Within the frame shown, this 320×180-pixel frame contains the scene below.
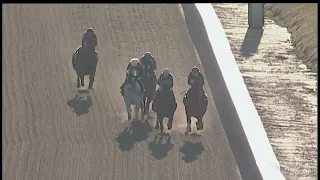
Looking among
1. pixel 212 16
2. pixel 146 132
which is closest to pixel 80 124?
pixel 146 132

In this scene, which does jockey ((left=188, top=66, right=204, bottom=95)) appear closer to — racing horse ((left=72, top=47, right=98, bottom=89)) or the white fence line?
the white fence line

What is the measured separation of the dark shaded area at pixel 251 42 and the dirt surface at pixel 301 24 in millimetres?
726

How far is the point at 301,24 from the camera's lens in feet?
85.0

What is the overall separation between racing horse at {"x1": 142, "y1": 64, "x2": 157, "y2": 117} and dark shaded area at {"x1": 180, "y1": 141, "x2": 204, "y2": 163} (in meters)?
1.29

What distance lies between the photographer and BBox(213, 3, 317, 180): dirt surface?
63.9ft

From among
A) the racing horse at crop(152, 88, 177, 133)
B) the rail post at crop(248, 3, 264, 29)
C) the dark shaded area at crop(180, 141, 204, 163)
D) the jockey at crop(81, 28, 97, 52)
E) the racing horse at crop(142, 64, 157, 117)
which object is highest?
the rail post at crop(248, 3, 264, 29)

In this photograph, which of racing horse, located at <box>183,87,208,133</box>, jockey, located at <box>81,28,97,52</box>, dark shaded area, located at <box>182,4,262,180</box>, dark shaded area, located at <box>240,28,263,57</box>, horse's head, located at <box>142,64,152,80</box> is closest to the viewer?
dark shaded area, located at <box>182,4,262,180</box>

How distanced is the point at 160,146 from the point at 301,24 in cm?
737

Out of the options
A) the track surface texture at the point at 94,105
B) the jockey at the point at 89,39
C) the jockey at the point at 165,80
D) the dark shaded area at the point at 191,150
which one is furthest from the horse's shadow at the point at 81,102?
the dark shaded area at the point at 191,150

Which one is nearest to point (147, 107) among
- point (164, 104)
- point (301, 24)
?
point (164, 104)

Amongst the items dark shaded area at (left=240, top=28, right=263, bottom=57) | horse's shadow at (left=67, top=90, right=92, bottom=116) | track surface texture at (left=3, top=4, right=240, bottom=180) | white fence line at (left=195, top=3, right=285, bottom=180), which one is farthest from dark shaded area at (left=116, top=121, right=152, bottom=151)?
dark shaded area at (left=240, top=28, right=263, bottom=57)

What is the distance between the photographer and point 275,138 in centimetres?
2005

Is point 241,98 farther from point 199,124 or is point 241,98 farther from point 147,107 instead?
point 147,107

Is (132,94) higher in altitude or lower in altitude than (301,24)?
lower
